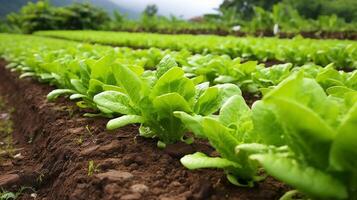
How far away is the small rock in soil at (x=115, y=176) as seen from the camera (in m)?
1.71

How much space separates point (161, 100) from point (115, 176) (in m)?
0.36

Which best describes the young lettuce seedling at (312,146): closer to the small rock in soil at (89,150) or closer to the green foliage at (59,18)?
the small rock in soil at (89,150)

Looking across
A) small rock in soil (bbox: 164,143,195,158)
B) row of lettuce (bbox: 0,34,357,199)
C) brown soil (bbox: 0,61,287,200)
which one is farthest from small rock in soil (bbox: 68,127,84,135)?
small rock in soil (bbox: 164,143,195,158)

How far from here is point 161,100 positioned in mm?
1811

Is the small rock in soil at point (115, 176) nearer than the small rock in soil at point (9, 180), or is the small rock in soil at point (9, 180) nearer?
the small rock in soil at point (115, 176)

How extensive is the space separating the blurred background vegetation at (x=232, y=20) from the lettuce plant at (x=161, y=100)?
36.0ft

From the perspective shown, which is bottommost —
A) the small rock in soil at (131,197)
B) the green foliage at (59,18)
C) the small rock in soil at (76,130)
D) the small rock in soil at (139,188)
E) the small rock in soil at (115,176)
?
the green foliage at (59,18)

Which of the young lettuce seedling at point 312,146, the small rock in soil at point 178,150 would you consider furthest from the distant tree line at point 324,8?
the young lettuce seedling at point 312,146

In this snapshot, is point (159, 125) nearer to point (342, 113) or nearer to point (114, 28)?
point (342, 113)

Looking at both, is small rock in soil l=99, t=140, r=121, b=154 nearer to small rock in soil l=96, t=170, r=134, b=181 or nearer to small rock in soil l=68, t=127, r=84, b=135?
small rock in soil l=96, t=170, r=134, b=181

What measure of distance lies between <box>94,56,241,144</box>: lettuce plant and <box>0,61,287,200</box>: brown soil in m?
0.12

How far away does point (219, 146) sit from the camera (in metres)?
1.57

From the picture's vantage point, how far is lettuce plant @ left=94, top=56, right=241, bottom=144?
1887mm

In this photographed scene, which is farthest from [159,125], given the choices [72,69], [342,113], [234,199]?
[72,69]
